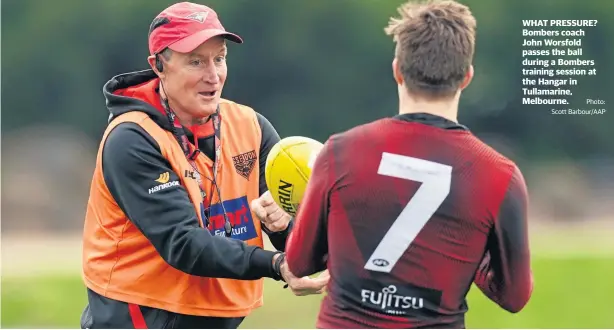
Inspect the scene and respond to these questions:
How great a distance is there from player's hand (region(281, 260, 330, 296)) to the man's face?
0.75 metres

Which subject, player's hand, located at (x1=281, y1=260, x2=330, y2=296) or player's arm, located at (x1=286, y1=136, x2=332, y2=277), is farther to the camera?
player's hand, located at (x1=281, y1=260, x2=330, y2=296)

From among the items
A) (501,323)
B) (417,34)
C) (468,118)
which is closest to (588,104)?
(468,118)

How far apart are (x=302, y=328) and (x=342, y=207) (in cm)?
645

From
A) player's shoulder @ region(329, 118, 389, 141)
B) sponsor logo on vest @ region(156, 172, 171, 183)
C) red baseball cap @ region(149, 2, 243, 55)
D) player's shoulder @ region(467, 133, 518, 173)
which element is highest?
red baseball cap @ region(149, 2, 243, 55)

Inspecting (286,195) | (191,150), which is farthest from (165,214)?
(286,195)

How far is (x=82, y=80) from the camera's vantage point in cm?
1312

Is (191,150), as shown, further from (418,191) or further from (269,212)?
(418,191)

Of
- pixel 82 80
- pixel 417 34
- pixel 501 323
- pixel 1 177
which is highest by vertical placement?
pixel 417 34

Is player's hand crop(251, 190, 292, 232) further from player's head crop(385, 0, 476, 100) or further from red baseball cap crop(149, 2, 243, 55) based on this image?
player's head crop(385, 0, 476, 100)

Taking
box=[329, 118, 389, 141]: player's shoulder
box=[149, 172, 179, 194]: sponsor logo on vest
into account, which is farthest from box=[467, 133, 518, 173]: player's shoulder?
box=[149, 172, 179, 194]: sponsor logo on vest

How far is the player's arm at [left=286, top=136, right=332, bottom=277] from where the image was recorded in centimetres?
303

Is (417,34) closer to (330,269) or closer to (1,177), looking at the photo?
(330,269)

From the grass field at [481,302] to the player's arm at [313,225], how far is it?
628 cm

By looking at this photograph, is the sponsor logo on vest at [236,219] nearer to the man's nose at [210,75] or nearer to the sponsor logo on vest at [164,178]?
the sponsor logo on vest at [164,178]
